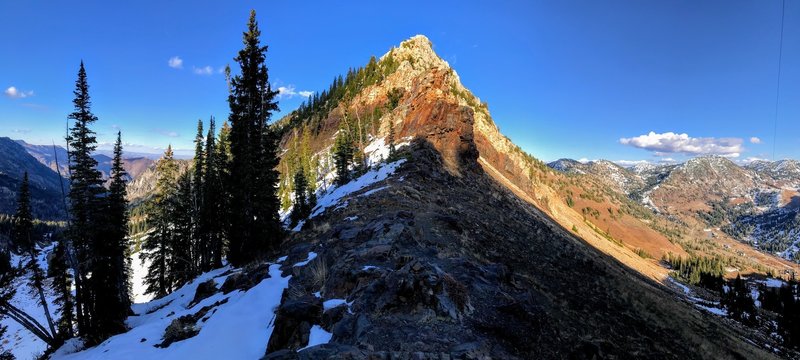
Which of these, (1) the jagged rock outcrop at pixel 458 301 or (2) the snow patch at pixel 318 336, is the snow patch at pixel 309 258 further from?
(2) the snow patch at pixel 318 336

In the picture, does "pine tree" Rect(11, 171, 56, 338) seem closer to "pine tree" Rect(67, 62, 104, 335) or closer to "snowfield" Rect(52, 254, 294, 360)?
"pine tree" Rect(67, 62, 104, 335)

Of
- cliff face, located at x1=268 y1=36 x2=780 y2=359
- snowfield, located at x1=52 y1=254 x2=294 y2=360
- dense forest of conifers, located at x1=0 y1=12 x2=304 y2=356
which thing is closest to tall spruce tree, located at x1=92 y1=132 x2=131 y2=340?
dense forest of conifers, located at x1=0 y1=12 x2=304 y2=356

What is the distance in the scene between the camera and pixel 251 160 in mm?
24578

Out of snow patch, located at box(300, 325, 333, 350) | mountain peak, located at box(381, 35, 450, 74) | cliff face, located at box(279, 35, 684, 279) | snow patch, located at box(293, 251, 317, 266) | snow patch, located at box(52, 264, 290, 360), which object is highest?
mountain peak, located at box(381, 35, 450, 74)

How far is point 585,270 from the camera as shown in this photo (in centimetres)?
2028

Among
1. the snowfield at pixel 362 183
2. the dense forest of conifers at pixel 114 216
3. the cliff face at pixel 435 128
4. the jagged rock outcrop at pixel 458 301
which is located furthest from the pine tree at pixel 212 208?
the cliff face at pixel 435 128

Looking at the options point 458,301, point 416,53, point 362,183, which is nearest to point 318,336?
point 458,301

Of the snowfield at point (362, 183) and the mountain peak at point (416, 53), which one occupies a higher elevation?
the mountain peak at point (416, 53)

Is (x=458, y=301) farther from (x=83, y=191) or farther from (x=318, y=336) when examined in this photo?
(x=83, y=191)

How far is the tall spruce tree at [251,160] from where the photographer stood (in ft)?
76.5

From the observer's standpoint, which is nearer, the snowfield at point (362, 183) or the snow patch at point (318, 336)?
the snow patch at point (318, 336)

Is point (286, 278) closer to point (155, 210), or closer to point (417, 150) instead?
point (155, 210)

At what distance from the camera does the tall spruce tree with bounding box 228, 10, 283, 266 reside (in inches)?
918

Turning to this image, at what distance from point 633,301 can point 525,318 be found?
9.99 meters
